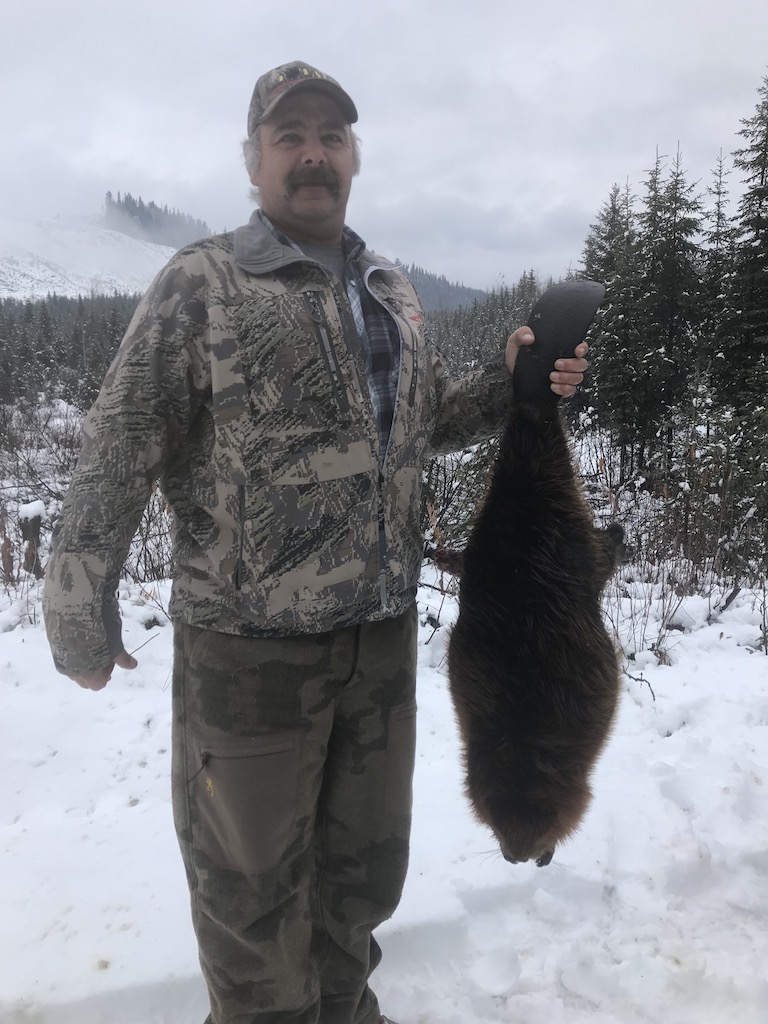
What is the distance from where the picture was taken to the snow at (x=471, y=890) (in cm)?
195

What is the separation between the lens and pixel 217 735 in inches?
56.2

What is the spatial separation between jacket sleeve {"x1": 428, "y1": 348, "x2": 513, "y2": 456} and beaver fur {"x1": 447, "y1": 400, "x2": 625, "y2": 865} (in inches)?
11.0

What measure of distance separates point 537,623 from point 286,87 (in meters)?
1.37

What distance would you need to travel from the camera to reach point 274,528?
52.5 inches

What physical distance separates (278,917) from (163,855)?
1222 mm

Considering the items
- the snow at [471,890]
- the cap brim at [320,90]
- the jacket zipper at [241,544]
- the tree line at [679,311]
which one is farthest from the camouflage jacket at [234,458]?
the tree line at [679,311]

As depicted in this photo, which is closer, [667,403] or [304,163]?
[304,163]

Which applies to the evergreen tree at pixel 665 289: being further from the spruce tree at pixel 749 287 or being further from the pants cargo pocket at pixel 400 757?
the pants cargo pocket at pixel 400 757

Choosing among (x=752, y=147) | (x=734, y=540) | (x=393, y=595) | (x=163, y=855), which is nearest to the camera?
(x=393, y=595)

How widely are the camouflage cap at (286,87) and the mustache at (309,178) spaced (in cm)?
15

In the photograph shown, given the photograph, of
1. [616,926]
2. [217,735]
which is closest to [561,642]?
[217,735]

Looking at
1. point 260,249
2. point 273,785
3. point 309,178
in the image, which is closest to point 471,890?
point 273,785

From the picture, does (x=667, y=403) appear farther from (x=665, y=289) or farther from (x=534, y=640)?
(x=534, y=640)

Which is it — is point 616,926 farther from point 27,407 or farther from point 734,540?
point 27,407
